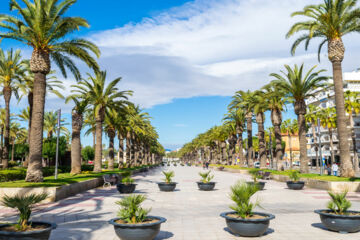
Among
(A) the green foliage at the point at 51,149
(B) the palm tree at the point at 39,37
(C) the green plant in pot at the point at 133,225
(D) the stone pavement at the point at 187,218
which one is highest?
(B) the palm tree at the point at 39,37

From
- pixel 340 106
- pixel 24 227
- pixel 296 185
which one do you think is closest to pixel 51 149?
pixel 296 185

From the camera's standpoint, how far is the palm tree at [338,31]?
2164 centimetres

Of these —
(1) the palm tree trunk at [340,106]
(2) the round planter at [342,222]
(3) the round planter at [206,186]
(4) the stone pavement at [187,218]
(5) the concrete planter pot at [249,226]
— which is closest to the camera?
(5) the concrete planter pot at [249,226]

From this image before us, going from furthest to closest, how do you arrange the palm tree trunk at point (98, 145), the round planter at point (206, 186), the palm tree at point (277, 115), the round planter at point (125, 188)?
the palm tree at point (277, 115)
the palm tree trunk at point (98, 145)
the round planter at point (206, 186)
the round planter at point (125, 188)

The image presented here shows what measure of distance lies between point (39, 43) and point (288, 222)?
15596 mm

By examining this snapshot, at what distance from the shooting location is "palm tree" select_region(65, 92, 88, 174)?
88.9 feet

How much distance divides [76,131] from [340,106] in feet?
69.9

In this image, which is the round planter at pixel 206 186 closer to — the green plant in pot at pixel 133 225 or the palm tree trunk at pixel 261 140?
the green plant in pot at pixel 133 225

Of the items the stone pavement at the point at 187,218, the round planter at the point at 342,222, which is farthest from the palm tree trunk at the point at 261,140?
the round planter at the point at 342,222

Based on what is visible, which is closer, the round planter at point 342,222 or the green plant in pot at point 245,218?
the green plant in pot at point 245,218

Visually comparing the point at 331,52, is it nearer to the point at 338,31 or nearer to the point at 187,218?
the point at 338,31

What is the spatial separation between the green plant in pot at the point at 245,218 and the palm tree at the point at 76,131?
71.5 feet

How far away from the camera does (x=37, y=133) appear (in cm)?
1705

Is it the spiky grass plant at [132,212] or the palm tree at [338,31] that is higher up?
the palm tree at [338,31]
